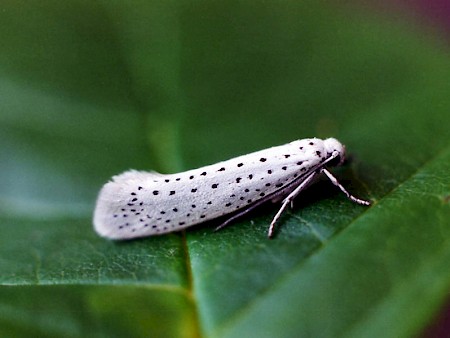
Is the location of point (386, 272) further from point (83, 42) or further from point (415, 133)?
Answer: point (83, 42)

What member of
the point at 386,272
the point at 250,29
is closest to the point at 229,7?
the point at 250,29

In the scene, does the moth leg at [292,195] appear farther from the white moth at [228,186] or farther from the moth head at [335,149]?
the moth head at [335,149]

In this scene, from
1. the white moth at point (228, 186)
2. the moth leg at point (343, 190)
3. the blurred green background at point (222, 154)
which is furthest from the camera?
the white moth at point (228, 186)

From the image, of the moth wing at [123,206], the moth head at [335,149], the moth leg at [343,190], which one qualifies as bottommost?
the moth leg at [343,190]

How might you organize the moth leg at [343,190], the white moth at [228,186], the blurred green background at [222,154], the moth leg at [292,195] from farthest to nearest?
the white moth at [228,186] < the moth leg at [292,195] < the moth leg at [343,190] < the blurred green background at [222,154]

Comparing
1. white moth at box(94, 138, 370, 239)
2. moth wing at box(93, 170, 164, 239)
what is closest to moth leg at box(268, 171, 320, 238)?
white moth at box(94, 138, 370, 239)

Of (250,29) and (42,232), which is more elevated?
(250,29)

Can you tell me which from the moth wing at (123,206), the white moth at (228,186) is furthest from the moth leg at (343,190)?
the moth wing at (123,206)

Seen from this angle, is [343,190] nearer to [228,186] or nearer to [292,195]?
[292,195]
